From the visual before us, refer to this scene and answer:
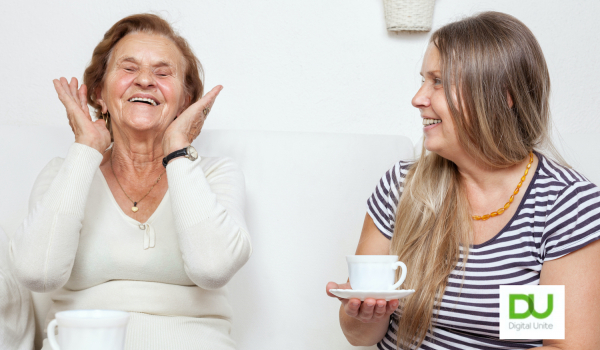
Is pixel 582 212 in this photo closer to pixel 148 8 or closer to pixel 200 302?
pixel 200 302

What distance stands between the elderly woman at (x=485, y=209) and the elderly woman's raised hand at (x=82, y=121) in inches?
29.3

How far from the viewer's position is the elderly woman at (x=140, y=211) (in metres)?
1.27

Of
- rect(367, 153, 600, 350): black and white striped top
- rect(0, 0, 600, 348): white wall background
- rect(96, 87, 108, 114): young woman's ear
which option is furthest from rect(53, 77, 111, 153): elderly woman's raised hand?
rect(367, 153, 600, 350): black and white striped top

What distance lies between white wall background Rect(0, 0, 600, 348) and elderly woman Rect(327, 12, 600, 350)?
0.79 metres

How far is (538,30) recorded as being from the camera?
7.00ft

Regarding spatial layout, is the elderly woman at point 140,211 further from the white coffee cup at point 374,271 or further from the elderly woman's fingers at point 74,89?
the white coffee cup at point 374,271

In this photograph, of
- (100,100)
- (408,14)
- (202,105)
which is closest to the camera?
(202,105)

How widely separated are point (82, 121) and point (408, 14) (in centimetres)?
121

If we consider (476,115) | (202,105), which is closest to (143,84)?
(202,105)

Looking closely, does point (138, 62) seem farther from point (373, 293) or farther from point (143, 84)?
point (373, 293)

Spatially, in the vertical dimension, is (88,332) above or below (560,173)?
below

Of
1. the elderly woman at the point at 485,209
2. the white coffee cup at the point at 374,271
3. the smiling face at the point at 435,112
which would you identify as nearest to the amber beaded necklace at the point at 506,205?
the elderly woman at the point at 485,209

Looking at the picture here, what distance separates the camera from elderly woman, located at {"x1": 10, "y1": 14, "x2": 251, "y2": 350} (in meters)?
1.27

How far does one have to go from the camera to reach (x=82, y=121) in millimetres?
1454
